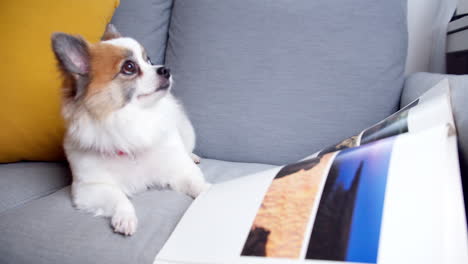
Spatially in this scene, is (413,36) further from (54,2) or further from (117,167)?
(54,2)

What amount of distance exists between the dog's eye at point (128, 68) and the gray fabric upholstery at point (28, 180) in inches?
21.4

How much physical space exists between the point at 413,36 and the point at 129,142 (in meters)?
1.45

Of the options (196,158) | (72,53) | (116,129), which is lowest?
(196,158)

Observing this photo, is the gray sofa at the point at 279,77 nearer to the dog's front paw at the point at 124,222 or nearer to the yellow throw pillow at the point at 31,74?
the yellow throw pillow at the point at 31,74

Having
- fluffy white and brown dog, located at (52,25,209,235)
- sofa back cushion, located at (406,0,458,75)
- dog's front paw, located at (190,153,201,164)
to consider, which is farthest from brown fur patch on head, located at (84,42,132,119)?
sofa back cushion, located at (406,0,458,75)

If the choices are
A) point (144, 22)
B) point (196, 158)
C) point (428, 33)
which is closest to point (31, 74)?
point (144, 22)

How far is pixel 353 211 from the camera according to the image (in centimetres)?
58

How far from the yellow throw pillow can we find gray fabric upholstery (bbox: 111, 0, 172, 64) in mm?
273

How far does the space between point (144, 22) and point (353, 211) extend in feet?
4.53

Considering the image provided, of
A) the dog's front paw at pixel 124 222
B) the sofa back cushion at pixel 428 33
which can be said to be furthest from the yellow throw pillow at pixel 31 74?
the sofa back cushion at pixel 428 33

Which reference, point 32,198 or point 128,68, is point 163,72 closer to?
point 128,68

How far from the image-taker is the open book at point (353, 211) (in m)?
0.50

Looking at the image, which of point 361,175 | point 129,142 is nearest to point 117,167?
point 129,142

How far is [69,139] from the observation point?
112 cm
